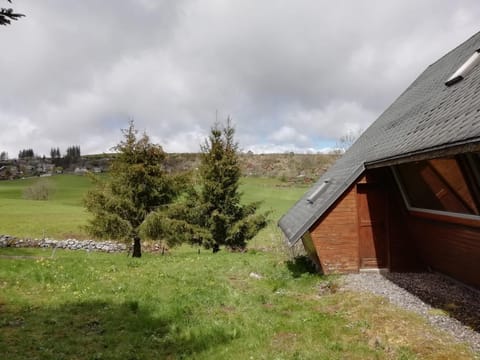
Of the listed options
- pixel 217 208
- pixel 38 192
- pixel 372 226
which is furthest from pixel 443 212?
pixel 38 192

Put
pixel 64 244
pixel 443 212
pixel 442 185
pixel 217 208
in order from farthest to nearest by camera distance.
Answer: pixel 64 244 < pixel 217 208 < pixel 443 212 < pixel 442 185

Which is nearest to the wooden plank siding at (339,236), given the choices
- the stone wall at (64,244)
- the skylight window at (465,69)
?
the skylight window at (465,69)

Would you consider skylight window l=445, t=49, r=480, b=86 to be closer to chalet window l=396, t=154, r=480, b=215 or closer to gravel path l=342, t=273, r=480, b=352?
chalet window l=396, t=154, r=480, b=215

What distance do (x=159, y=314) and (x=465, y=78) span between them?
9.77 meters

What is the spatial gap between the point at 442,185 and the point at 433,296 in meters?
2.75

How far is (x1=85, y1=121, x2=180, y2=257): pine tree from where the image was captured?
20.5 metres

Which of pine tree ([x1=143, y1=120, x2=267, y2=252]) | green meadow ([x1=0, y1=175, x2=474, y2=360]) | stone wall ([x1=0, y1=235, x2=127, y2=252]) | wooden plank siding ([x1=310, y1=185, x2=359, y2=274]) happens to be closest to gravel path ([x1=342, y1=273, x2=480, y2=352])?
green meadow ([x1=0, y1=175, x2=474, y2=360])

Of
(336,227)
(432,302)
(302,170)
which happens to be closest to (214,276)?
(336,227)

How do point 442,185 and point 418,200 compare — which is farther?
point 418,200

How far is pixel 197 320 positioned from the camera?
770 centimetres

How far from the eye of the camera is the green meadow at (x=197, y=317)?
20.2ft

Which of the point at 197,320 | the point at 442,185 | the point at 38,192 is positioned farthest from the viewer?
the point at 38,192

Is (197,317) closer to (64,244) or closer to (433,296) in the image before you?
(433,296)

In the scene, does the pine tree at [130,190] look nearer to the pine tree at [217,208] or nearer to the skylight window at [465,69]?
the pine tree at [217,208]
